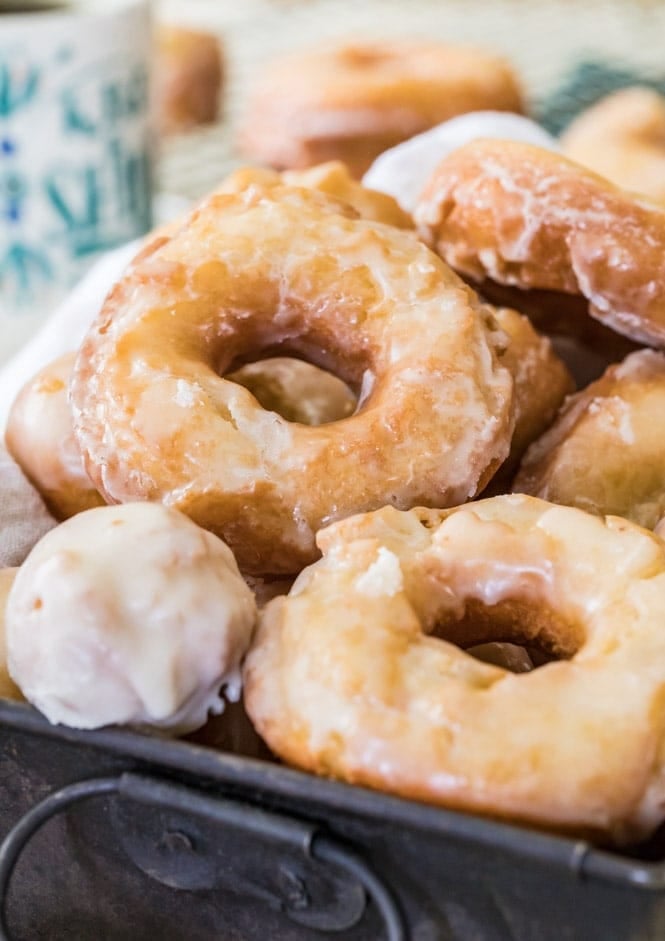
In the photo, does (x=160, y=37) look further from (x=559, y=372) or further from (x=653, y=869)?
(x=653, y=869)

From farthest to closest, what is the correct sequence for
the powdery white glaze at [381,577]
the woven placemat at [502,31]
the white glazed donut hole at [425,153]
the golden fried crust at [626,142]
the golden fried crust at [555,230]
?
the woven placemat at [502,31] → the golden fried crust at [626,142] → the white glazed donut hole at [425,153] → the golden fried crust at [555,230] → the powdery white glaze at [381,577]

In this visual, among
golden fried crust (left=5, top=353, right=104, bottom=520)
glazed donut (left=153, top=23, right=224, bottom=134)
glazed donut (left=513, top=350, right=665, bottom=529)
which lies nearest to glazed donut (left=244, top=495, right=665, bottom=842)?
glazed donut (left=513, top=350, right=665, bottom=529)

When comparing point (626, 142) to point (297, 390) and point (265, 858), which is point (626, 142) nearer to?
point (297, 390)

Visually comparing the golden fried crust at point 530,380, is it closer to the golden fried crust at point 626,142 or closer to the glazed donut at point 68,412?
the glazed donut at point 68,412

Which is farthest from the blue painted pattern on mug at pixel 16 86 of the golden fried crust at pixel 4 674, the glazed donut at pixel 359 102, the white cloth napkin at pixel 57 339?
the golden fried crust at pixel 4 674

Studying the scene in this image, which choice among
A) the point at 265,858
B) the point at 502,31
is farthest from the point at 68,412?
the point at 502,31

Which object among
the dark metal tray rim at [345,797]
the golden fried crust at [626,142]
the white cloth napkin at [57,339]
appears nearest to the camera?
the dark metal tray rim at [345,797]

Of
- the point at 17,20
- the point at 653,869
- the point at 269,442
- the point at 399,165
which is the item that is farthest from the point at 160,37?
the point at 653,869
